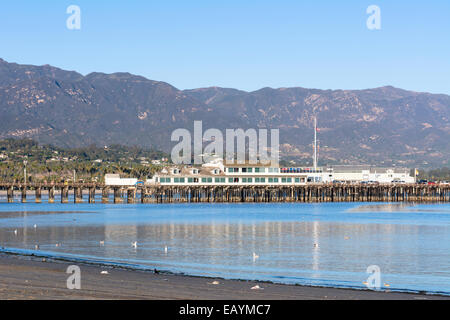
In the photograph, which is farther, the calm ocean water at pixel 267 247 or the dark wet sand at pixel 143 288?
the calm ocean water at pixel 267 247

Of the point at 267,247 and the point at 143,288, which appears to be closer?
the point at 143,288

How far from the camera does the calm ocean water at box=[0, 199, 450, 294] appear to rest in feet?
108

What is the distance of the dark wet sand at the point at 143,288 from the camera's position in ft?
75.3

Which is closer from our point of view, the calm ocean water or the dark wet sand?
the dark wet sand

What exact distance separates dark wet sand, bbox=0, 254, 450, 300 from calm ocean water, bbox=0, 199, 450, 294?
3114mm

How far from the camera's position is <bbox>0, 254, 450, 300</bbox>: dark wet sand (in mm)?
22938

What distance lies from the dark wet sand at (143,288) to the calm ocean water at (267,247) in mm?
3114

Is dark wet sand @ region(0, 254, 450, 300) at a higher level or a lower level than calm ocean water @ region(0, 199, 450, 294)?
higher

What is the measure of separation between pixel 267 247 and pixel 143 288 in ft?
74.6

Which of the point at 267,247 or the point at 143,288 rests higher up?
the point at 143,288

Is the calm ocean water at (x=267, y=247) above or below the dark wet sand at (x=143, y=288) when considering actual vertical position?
below

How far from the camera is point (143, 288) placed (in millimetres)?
24875
